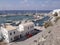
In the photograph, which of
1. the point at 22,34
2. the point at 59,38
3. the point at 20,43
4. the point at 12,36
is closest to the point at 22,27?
the point at 22,34

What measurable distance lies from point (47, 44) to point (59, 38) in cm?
276

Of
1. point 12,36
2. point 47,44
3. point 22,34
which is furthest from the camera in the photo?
point 22,34

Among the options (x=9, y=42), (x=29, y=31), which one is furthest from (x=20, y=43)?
(x=29, y=31)

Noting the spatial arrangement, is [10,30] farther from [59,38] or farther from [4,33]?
[59,38]

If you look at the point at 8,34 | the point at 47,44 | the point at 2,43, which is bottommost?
the point at 2,43

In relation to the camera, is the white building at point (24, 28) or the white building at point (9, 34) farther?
the white building at point (24, 28)

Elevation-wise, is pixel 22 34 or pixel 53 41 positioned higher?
pixel 53 41

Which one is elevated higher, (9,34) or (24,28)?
(24,28)

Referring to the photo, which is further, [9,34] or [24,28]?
[24,28]

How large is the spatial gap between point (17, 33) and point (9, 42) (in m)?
4.61

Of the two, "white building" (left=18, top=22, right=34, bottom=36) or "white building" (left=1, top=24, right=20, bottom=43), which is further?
"white building" (left=18, top=22, right=34, bottom=36)

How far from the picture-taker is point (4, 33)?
4147 centimetres

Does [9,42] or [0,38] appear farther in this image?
[0,38]

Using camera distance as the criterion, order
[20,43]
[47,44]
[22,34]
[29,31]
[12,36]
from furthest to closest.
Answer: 1. [29,31]
2. [22,34]
3. [12,36]
4. [20,43]
5. [47,44]
